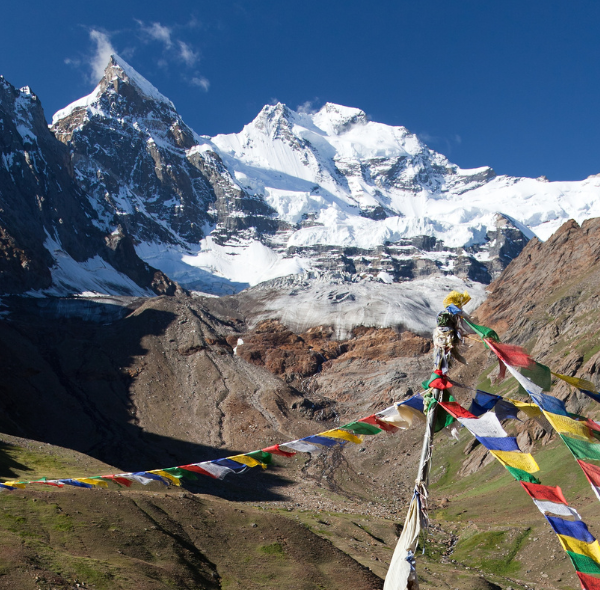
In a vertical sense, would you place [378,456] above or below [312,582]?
above

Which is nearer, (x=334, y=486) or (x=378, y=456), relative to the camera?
(x=334, y=486)

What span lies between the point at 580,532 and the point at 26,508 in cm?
2384

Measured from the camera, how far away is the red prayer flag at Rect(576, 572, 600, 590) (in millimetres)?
8891

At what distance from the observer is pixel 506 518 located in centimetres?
4966

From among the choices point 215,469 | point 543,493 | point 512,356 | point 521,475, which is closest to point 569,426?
point 521,475

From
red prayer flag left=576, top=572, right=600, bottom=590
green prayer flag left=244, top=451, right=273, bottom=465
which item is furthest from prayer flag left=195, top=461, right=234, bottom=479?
red prayer flag left=576, top=572, right=600, bottom=590

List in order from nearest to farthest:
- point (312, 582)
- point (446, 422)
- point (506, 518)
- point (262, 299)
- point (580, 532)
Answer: point (580, 532), point (446, 422), point (312, 582), point (506, 518), point (262, 299)

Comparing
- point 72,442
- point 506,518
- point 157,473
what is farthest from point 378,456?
point 157,473

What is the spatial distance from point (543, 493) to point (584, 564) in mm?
1343

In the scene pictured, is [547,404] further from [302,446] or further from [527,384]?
[302,446]

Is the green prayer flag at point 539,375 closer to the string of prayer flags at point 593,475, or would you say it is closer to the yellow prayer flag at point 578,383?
the yellow prayer flag at point 578,383

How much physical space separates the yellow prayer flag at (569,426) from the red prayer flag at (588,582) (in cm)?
225

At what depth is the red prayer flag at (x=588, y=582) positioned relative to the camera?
889 cm

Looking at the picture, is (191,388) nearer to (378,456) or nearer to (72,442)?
(72,442)
